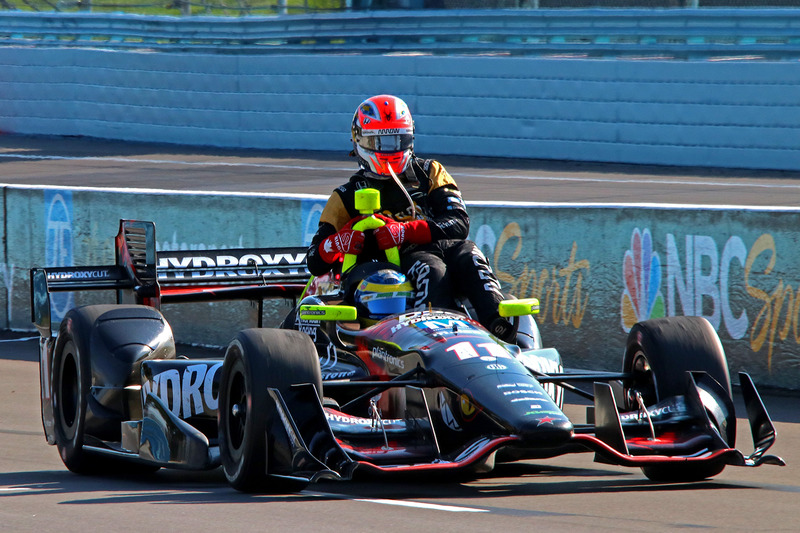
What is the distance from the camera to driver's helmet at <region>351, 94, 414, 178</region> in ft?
25.4

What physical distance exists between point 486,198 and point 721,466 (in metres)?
10.6

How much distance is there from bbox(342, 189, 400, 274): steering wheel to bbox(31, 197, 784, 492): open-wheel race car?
18cm

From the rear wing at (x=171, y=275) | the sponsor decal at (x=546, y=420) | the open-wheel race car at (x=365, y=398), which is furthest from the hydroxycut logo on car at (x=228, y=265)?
the sponsor decal at (x=546, y=420)

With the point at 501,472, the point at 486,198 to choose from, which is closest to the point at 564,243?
the point at 501,472

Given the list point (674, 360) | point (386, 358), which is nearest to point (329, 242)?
point (386, 358)

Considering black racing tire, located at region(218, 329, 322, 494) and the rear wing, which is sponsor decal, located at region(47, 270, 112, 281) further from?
black racing tire, located at region(218, 329, 322, 494)

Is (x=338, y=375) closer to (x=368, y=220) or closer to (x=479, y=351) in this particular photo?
(x=368, y=220)

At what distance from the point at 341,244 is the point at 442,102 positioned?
13657 mm

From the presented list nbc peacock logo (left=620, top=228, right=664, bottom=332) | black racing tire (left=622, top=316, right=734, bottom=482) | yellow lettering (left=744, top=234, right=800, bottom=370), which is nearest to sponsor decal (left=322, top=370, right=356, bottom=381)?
black racing tire (left=622, top=316, right=734, bottom=482)

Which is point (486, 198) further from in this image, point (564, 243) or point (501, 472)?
point (501, 472)

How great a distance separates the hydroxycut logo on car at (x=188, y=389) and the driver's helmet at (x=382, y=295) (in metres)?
0.88

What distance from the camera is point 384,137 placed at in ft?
25.4

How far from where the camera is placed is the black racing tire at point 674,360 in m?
6.25

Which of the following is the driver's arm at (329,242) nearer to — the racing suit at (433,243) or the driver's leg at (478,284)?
the racing suit at (433,243)
